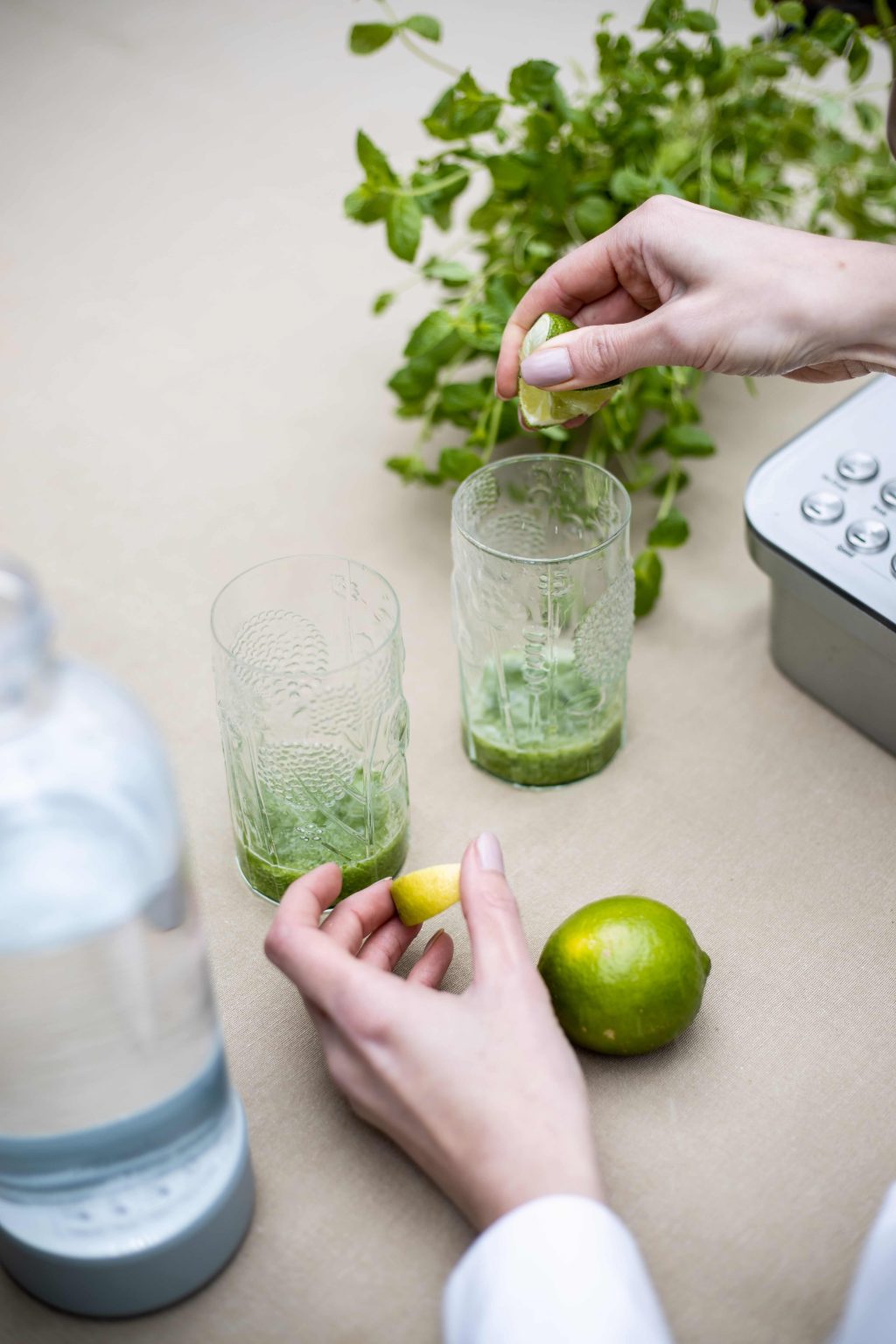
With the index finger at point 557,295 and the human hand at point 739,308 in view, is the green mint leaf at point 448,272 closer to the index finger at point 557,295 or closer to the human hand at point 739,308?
the index finger at point 557,295

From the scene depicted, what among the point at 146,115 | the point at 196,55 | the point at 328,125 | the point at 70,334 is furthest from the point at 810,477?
the point at 196,55

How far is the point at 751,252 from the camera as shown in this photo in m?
0.78

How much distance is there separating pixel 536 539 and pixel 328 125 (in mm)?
877

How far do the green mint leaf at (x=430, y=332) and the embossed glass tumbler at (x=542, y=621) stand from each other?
176mm

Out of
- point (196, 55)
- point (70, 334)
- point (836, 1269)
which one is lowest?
point (836, 1269)

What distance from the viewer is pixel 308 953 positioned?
2.03ft

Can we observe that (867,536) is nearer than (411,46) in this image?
Yes

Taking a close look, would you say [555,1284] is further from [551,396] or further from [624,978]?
[551,396]

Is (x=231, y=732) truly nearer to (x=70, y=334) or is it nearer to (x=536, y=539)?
(x=536, y=539)

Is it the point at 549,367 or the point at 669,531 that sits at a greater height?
the point at 549,367

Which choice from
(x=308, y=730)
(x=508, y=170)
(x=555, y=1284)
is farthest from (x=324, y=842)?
(x=508, y=170)

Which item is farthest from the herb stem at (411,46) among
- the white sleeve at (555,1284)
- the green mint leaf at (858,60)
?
the white sleeve at (555,1284)

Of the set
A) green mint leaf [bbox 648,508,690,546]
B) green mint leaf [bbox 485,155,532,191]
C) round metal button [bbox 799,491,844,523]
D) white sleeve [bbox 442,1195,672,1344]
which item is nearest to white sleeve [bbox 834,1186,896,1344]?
white sleeve [bbox 442,1195,672,1344]

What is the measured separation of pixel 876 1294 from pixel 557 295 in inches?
25.9
